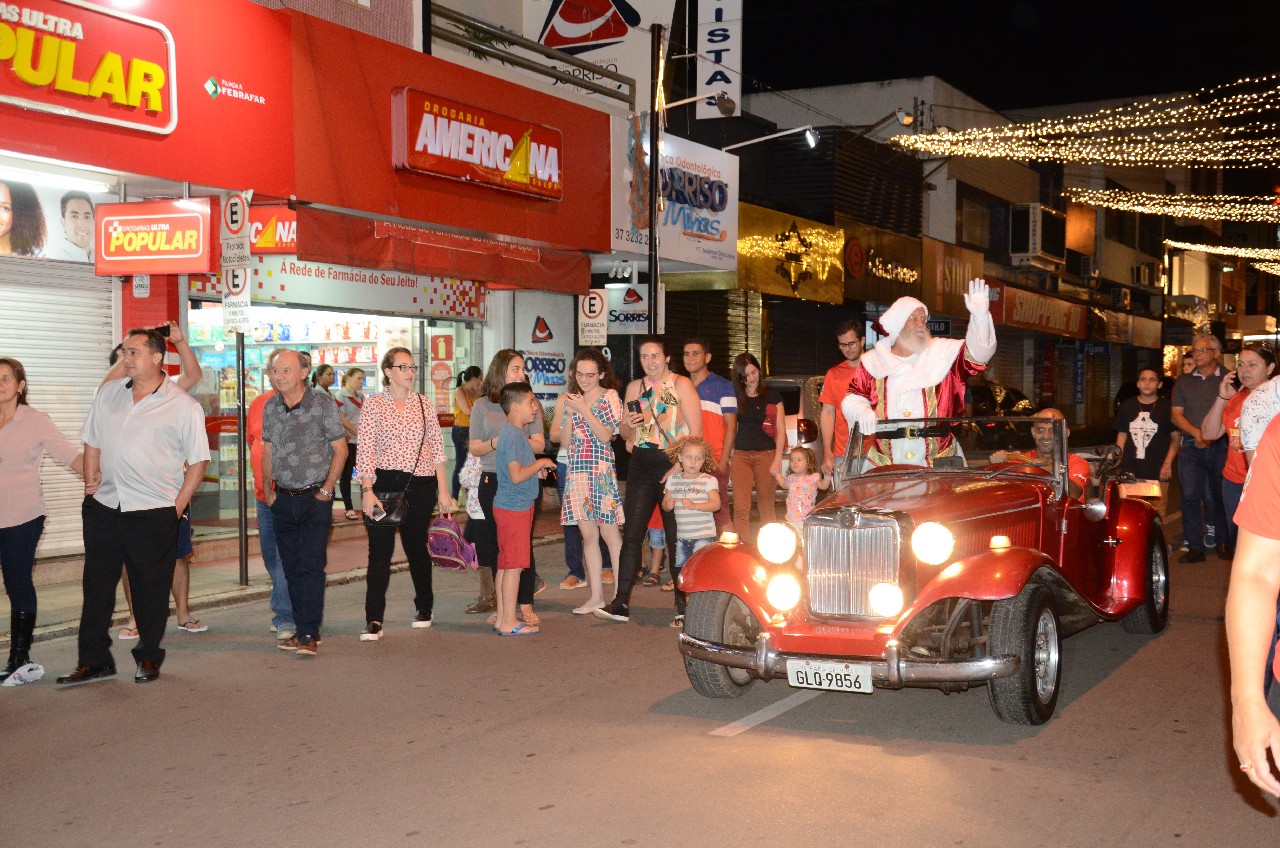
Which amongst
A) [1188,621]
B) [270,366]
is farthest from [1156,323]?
[270,366]

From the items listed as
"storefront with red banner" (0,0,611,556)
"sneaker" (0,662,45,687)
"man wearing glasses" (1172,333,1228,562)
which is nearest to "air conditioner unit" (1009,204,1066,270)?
"storefront with red banner" (0,0,611,556)

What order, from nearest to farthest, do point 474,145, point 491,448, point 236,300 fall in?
1. point 491,448
2. point 236,300
3. point 474,145

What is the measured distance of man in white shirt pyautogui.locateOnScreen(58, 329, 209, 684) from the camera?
7453 mm

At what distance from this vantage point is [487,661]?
8141mm

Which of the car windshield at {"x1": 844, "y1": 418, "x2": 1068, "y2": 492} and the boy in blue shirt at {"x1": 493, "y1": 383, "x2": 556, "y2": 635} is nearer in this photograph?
the car windshield at {"x1": 844, "y1": 418, "x2": 1068, "y2": 492}

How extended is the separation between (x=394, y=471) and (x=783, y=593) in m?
3.35

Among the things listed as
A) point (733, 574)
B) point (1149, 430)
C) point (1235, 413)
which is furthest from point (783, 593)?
point (1149, 430)

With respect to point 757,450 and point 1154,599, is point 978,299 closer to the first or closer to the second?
point 1154,599

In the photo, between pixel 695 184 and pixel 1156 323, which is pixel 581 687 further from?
pixel 1156 323

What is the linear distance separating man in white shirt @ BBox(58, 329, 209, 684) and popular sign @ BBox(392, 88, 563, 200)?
7003 mm

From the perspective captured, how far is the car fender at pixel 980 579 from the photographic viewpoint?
19.8 ft

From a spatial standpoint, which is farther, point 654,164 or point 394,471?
point 654,164

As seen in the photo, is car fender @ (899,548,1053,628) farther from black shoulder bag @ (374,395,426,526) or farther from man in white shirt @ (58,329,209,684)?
man in white shirt @ (58,329,209,684)

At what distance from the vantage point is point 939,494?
692 centimetres
